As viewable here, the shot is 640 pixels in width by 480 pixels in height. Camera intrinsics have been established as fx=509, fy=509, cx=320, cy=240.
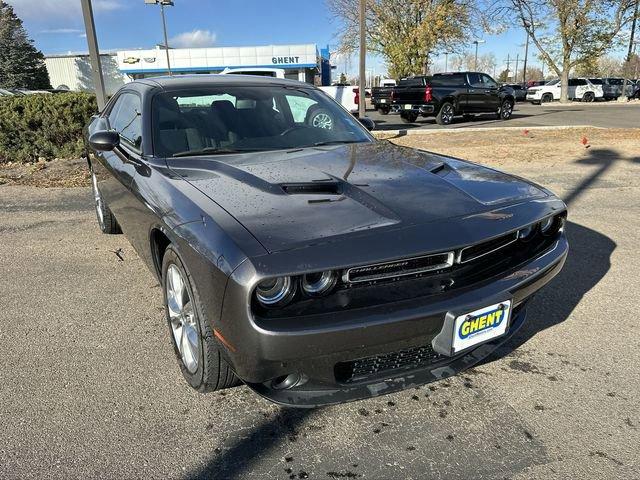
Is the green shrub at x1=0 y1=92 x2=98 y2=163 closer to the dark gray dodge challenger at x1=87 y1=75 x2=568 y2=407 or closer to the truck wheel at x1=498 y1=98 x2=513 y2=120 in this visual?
the dark gray dodge challenger at x1=87 y1=75 x2=568 y2=407

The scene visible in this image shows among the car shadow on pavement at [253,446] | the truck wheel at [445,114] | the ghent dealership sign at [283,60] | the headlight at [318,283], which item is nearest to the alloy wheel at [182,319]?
the car shadow on pavement at [253,446]

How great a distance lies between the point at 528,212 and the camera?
249 cm

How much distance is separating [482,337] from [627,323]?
161cm

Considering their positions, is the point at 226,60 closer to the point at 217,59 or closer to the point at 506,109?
the point at 217,59

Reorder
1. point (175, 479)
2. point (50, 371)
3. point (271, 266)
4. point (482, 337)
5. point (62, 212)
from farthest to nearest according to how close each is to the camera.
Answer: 1. point (62, 212)
2. point (50, 371)
3. point (482, 337)
4. point (175, 479)
5. point (271, 266)

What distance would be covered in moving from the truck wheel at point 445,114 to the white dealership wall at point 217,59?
2765 centimetres

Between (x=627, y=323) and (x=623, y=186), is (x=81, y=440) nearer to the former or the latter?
(x=627, y=323)

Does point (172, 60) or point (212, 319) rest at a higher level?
point (172, 60)

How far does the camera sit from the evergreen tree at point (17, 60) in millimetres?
45844

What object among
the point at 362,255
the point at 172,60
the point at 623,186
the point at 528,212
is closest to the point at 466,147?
the point at 623,186

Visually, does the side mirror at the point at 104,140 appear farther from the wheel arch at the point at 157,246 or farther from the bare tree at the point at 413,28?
the bare tree at the point at 413,28

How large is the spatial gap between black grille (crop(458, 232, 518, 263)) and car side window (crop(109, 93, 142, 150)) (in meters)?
2.17

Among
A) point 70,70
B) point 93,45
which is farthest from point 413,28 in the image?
point 70,70

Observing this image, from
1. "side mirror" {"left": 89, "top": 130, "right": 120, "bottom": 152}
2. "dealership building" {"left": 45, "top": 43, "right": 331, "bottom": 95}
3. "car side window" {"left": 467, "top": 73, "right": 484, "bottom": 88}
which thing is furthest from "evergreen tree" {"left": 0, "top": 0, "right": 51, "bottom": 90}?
"side mirror" {"left": 89, "top": 130, "right": 120, "bottom": 152}
